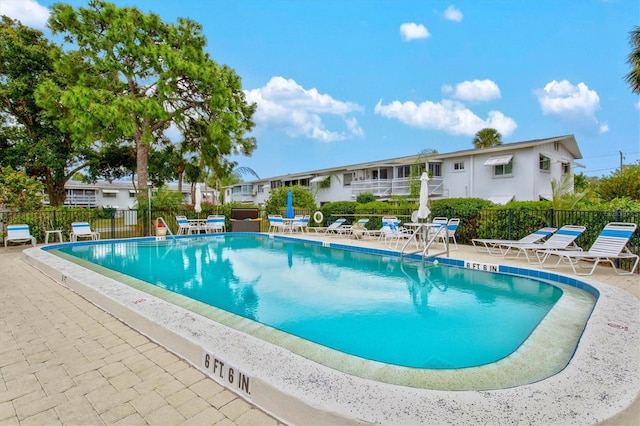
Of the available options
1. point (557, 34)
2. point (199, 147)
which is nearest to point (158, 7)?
point (199, 147)

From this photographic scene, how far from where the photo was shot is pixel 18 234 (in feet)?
37.6

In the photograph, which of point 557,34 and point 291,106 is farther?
point 291,106

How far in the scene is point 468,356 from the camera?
11.3 feet

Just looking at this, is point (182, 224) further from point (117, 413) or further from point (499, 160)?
point (499, 160)

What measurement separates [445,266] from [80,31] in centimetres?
1988

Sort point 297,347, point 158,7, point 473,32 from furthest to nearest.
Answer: point 158,7 < point 473,32 < point 297,347

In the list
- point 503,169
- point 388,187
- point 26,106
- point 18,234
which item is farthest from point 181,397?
point 388,187

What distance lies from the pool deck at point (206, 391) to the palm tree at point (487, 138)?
30.5m

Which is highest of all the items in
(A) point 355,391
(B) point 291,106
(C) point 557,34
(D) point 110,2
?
(D) point 110,2

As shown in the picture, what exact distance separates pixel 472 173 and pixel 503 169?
6.37 ft

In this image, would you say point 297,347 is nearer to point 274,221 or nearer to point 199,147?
point 274,221

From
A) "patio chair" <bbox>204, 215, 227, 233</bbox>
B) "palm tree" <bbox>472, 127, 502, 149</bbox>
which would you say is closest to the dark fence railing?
"patio chair" <bbox>204, 215, 227, 233</bbox>

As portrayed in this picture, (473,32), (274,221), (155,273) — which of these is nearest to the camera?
(155,273)

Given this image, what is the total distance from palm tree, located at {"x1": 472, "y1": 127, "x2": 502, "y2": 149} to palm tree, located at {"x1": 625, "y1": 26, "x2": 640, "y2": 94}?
721 inches
